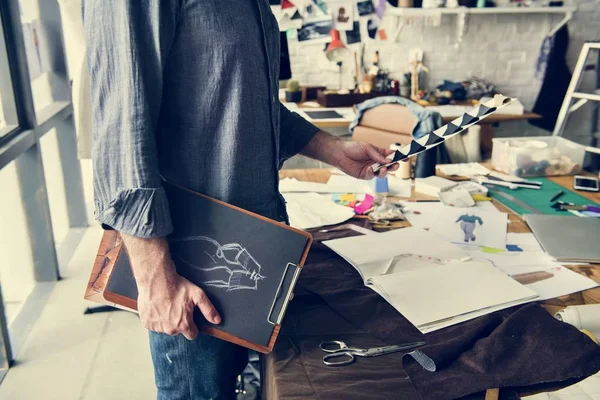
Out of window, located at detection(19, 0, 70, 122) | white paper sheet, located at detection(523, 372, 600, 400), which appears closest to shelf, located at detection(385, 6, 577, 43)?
window, located at detection(19, 0, 70, 122)

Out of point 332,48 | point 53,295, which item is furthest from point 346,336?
point 332,48

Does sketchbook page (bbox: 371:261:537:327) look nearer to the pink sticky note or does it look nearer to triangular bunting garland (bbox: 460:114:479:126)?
triangular bunting garland (bbox: 460:114:479:126)

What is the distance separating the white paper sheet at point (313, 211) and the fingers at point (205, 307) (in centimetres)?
71

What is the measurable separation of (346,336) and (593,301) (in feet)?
2.00

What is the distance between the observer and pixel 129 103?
36.9 inches

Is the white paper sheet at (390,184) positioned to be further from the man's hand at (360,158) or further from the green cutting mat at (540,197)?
the man's hand at (360,158)

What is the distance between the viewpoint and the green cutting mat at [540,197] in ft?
6.30

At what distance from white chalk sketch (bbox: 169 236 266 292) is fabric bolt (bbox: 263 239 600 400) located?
16 centimetres

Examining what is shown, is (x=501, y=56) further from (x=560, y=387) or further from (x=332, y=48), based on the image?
(x=560, y=387)

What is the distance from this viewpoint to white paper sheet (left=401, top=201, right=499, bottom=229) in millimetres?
1809

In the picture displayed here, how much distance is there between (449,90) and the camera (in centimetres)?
431

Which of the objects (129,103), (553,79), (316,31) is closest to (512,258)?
(129,103)

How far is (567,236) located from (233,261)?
107 centimetres

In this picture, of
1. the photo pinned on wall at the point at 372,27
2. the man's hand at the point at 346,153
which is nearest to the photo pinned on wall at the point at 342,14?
the photo pinned on wall at the point at 372,27
